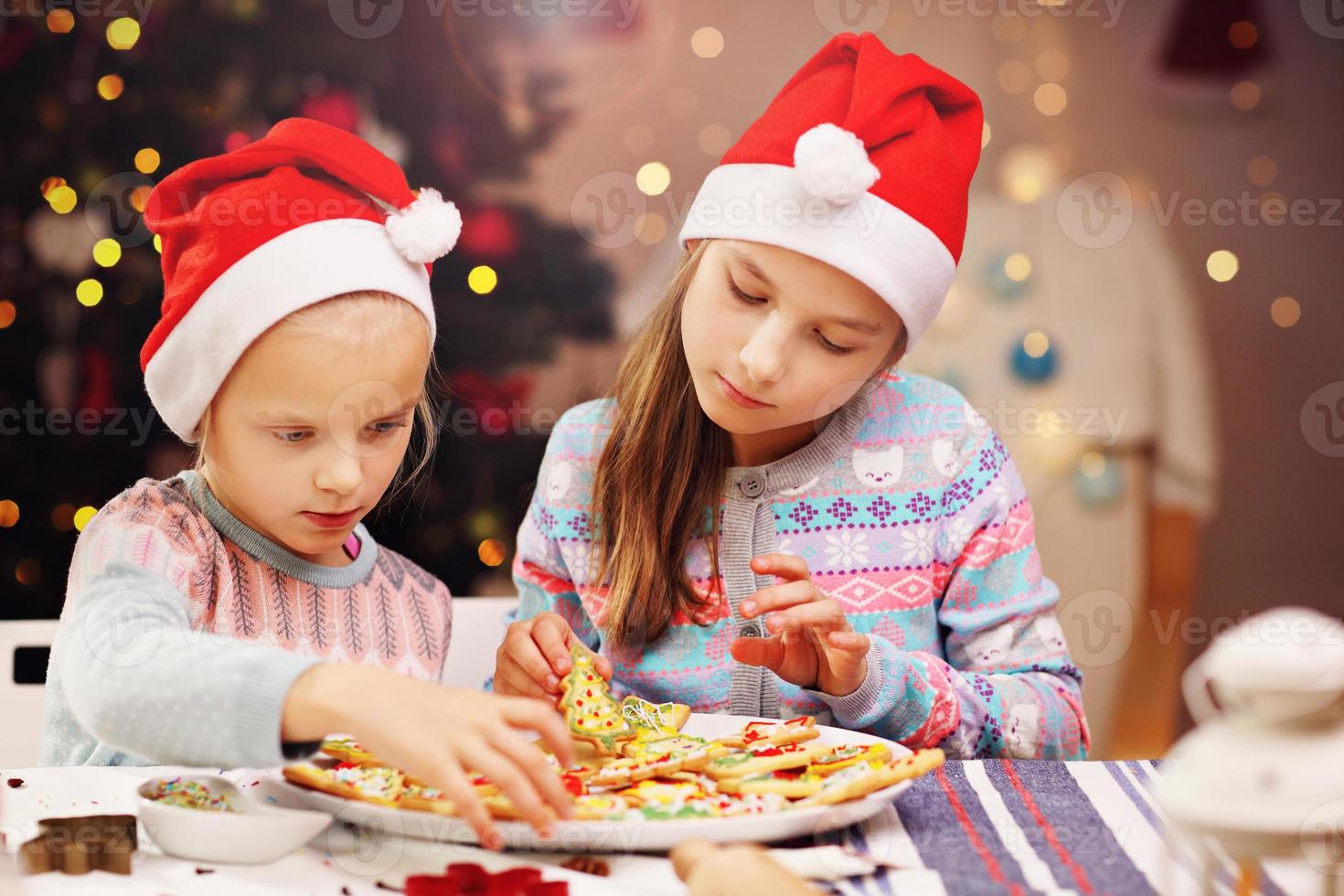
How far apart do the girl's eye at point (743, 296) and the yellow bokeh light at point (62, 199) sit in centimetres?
117

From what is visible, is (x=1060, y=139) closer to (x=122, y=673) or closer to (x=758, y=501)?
(x=758, y=501)

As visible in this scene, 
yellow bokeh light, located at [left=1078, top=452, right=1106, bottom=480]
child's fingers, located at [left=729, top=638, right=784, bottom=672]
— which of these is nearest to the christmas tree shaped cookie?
child's fingers, located at [left=729, top=638, right=784, bottom=672]

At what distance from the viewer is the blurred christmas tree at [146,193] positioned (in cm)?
188

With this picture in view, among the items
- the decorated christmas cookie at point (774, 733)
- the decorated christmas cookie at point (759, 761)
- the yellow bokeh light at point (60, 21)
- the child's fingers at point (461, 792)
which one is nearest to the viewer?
the child's fingers at point (461, 792)

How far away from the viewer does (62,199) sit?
1884 millimetres

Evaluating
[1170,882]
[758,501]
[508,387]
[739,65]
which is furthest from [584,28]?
[1170,882]

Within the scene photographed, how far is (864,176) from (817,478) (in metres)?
0.36

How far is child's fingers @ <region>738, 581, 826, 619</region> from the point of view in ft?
3.39

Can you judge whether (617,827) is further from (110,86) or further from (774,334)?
(110,86)

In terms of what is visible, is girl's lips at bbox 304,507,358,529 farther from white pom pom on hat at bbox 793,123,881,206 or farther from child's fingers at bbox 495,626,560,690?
white pom pom on hat at bbox 793,123,881,206

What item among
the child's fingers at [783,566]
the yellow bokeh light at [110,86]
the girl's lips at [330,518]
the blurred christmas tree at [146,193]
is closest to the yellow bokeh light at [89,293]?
the blurred christmas tree at [146,193]

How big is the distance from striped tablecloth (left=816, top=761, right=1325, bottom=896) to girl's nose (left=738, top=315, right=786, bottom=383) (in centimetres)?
39

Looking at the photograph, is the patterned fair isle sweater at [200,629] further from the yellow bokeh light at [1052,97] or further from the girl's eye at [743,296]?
the yellow bokeh light at [1052,97]

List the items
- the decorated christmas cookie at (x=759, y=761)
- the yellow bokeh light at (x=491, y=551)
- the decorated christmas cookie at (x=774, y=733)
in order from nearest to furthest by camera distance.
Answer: the decorated christmas cookie at (x=759, y=761) → the decorated christmas cookie at (x=774, y=733) → the yellow bokeh light at (x=491, y=551)
